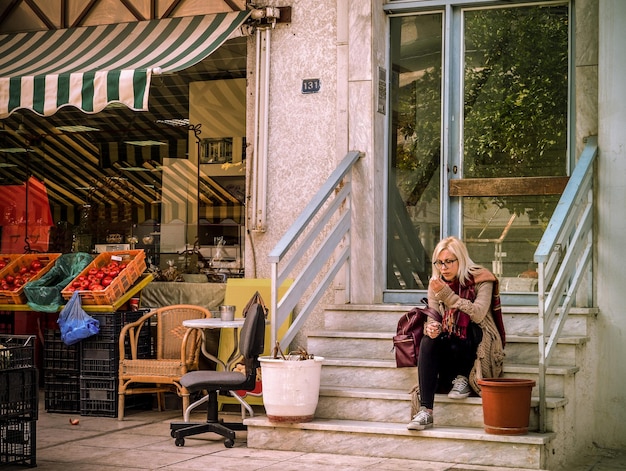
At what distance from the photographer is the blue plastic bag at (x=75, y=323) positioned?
29.8 feet

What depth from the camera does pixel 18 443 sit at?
7.05 m

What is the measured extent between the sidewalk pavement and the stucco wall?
333mm

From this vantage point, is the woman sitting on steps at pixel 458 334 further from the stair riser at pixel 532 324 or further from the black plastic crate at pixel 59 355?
the black plastic crate at pixel 59 355

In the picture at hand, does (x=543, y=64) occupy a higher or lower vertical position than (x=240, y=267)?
higher

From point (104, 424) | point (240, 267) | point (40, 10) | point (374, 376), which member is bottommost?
point (104, 424)

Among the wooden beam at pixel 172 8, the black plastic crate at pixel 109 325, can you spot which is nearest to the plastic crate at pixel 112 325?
the black plastic crate at pixel 109 325

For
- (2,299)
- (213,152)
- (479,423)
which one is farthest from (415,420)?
(213,152)

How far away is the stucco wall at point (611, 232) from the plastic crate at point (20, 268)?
17.0ft

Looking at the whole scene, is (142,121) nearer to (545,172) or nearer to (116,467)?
(545,172)

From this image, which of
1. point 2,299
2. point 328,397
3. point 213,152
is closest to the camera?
point 328,397

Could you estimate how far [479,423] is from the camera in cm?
716

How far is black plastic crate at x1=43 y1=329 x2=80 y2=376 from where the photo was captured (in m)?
9.41

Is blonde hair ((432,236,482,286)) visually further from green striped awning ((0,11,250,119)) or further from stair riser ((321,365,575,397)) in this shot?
green striped awning ((0,11,250,119))

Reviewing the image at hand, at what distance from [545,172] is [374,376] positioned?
7.76 feet
